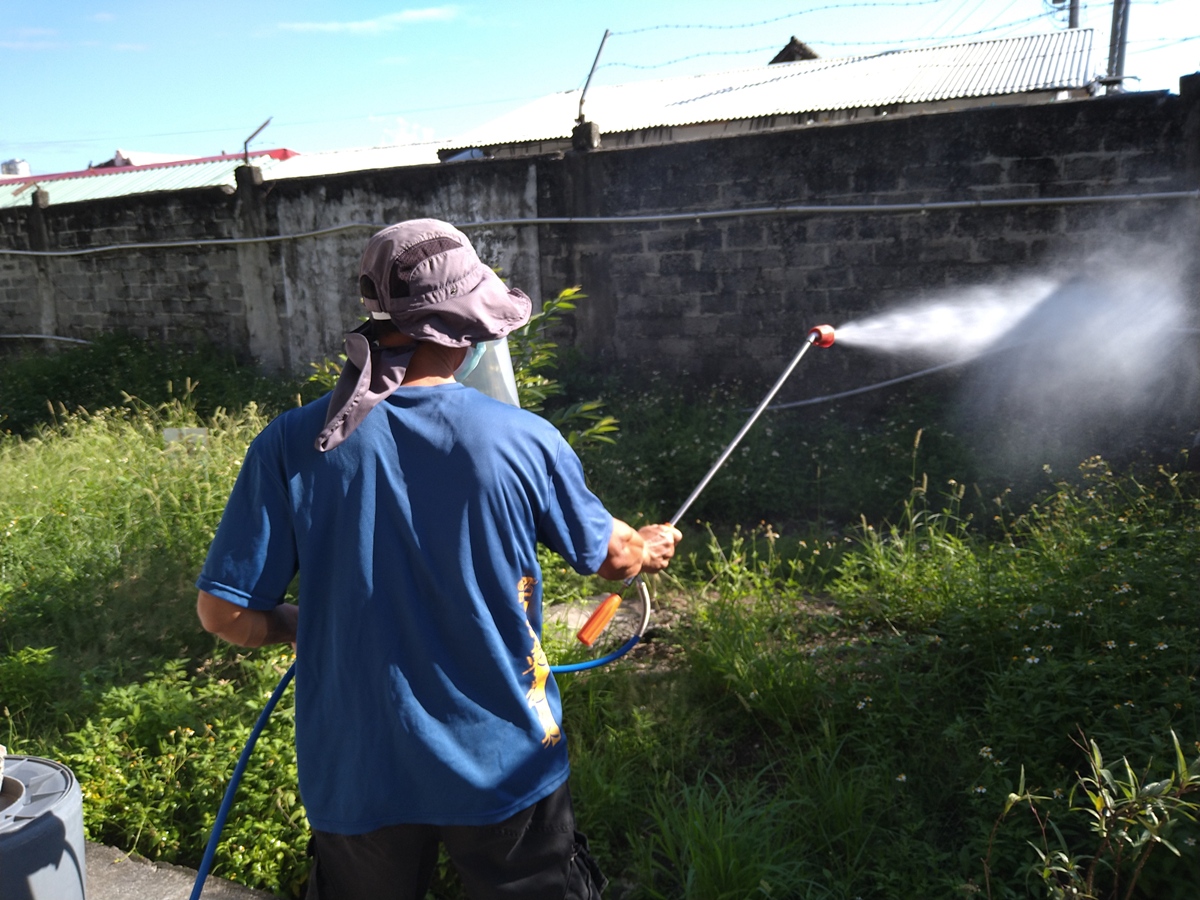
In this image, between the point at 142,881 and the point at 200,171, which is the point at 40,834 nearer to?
the point at 142,881

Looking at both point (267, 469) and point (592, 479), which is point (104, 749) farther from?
point (592, 479)

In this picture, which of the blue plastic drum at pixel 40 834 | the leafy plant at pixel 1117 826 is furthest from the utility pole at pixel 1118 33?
the blue plastic drum at pixel 40 834

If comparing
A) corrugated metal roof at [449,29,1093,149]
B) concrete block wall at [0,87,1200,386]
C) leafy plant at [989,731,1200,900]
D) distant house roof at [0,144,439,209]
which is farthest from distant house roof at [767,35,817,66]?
leafy plant at [989,731,1200,900]

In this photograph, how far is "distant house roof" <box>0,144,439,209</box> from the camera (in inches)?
593

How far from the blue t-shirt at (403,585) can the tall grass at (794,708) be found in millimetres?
1111

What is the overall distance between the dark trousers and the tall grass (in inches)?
32.4

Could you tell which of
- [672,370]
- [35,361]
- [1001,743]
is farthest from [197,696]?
[35,361]

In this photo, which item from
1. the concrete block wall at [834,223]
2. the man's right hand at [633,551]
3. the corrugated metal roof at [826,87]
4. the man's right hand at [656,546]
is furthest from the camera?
the corrugated metal roof at [826,87]

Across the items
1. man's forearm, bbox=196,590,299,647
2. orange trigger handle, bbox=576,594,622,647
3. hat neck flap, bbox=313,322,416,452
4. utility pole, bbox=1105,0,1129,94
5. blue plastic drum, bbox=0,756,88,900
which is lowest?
blue plastic drum, bbox=0,756,88,900

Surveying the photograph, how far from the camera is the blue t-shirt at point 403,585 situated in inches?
69.4

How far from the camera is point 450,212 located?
846cm

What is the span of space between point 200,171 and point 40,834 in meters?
15.2

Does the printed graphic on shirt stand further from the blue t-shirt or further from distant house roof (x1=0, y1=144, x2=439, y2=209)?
distant house roof (x1=0, y1=144, x2=439, y2=209)

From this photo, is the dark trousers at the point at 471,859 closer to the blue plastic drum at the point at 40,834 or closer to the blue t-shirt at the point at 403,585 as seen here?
the blue t-shirt at the point at 403,585
